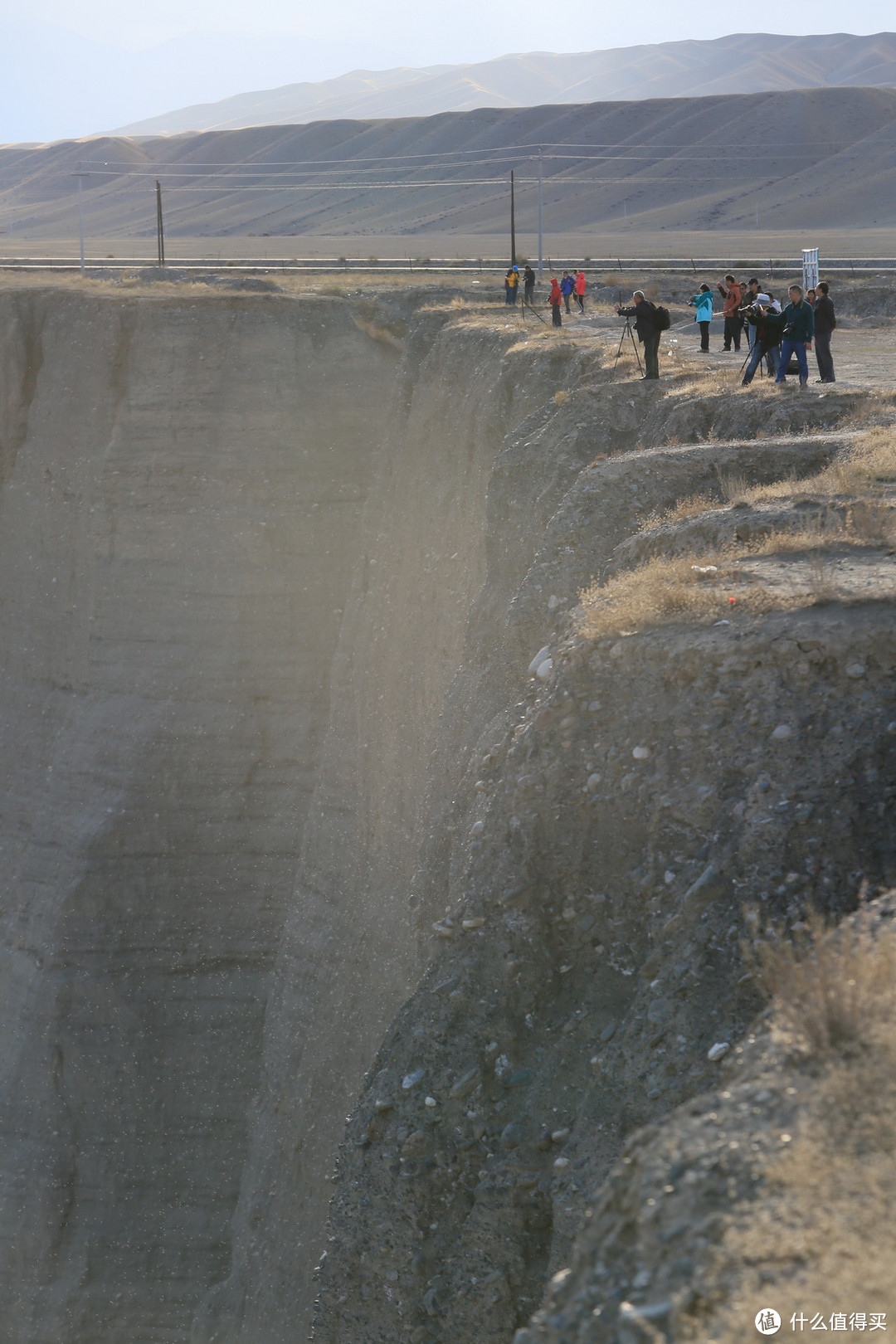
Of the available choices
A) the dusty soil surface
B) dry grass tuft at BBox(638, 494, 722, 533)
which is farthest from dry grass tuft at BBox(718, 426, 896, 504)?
the dusty soil surface

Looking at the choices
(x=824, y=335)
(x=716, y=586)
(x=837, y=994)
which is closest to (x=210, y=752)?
(x=824, y=335)

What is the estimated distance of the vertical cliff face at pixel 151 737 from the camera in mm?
16734

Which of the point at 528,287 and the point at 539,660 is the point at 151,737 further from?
the point at 528,287

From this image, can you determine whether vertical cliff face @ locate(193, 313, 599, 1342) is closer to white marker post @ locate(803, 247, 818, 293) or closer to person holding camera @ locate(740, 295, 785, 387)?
person holding camera @ locate(740, 295, 785, 387)

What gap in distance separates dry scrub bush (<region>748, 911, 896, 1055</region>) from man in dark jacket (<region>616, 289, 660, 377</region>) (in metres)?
11.2

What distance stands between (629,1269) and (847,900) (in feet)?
7.66

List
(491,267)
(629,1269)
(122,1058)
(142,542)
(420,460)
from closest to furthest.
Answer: (629,1269) < (122,1058) < (420,460) < (142,542) < (491,267)

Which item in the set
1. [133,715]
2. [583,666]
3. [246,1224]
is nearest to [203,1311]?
[246,1224]

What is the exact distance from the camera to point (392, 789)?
16.6m

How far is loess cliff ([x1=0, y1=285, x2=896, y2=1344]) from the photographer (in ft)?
19.0

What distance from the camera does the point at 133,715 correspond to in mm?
21344

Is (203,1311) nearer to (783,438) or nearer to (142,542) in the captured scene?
(783,438)

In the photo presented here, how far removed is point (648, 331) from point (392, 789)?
23.8 ft

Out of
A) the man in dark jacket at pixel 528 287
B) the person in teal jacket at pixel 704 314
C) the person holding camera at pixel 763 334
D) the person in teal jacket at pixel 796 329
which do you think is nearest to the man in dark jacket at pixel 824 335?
the person in teal jacket at pixel 796 329
